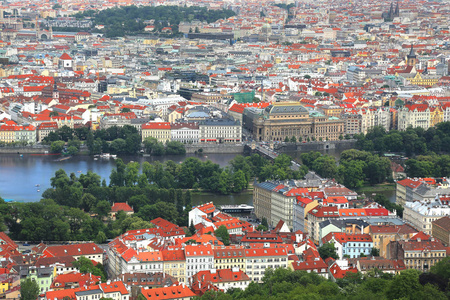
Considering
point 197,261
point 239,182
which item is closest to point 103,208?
point 239,182

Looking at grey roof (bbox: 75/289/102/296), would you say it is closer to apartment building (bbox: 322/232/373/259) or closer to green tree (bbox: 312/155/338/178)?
apartment building (bbox: 322/232/373/259)

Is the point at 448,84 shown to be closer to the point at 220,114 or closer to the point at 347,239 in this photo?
the point at 220,114

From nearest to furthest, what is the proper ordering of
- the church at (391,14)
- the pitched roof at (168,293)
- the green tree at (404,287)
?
the green tree at (404,287) → the pitched roof at (168,293) → the church at (391,14)

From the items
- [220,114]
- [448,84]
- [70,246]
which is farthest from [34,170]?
[448,84]

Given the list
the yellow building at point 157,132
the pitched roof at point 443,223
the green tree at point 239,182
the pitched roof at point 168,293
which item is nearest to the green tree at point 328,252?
the pitched roof at point 443,223

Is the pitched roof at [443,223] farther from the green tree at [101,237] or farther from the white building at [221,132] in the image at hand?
the white building at [221,132]

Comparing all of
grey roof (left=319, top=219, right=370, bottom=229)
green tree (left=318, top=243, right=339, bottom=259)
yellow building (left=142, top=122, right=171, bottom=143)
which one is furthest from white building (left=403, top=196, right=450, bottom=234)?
yellow building (left=142, top=122, right=171, bottom=143)
